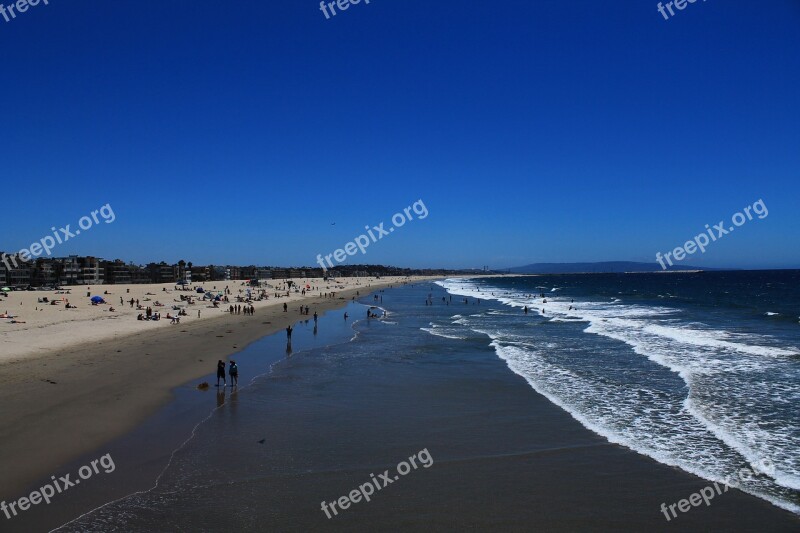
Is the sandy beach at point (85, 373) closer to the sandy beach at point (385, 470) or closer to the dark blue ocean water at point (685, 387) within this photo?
the sandy beach at point (385, 470)

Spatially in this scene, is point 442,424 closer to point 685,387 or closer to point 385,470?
point 385,470

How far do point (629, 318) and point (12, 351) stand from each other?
42.2 metres

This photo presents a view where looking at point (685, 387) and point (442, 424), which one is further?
point (685, 387)

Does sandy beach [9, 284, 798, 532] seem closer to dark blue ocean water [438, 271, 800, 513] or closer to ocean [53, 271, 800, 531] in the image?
ocean [53, 271, 800, 531]

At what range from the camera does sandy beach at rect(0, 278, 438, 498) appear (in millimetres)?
11602

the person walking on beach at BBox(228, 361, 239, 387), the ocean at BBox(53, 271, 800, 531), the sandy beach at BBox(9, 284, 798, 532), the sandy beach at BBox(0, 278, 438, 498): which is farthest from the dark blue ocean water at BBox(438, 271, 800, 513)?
the sandy beach at BBox(0, 278, 438, 498)

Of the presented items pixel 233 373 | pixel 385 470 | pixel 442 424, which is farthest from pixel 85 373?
pixel 385 470

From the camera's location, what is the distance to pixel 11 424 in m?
12.4

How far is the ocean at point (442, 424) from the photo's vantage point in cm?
909

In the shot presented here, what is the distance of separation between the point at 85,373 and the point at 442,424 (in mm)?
13040

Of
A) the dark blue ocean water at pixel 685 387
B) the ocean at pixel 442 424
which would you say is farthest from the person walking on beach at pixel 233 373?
the dark blue ocean water at pixel 685 387

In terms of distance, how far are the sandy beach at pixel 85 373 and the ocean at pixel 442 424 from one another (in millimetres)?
2033

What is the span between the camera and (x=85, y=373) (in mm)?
18656

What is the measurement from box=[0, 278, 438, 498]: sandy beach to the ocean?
2.03m
